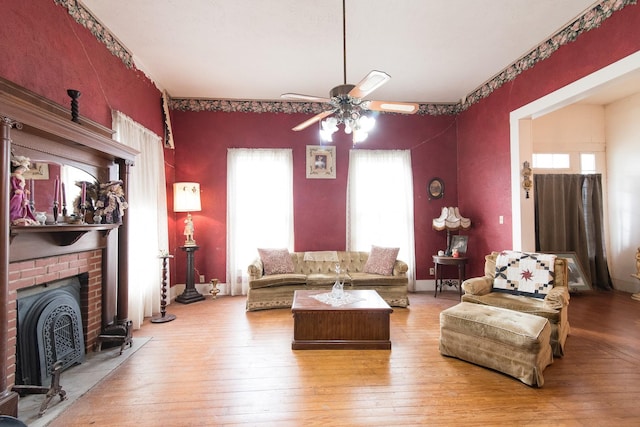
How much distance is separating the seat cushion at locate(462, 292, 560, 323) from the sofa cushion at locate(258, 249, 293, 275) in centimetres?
246

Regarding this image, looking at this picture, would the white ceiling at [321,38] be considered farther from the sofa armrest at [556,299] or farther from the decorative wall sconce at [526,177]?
the sofa armrest at [556,299]

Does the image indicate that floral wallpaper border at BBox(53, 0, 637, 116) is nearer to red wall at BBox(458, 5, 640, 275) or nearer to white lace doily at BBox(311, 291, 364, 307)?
red wall at BBox(458, 5, 640, 275)

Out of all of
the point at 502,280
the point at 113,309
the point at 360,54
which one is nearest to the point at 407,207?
the point at 502,280

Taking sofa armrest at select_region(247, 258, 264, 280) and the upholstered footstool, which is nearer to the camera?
the upholstered footstool

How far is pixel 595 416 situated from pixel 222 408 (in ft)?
7.92

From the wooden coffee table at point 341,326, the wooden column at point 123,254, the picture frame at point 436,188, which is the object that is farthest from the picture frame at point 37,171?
the picture frame at point 436,188

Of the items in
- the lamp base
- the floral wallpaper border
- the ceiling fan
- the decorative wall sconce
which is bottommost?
the lamp base

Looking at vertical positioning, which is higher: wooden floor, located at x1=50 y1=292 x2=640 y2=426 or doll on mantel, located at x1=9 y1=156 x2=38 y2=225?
doll on mantel, located at x1=9 y1=156 x2=38 y2=225

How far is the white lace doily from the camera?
3114 mm

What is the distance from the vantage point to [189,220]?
15.6ft

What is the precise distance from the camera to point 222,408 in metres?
2.05

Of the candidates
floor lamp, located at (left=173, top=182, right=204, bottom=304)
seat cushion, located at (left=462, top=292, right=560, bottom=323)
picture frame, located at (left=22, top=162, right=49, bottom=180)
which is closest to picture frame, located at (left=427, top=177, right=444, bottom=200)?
seat cushion, located at (left=462, top=292, right=560, bottom=323)

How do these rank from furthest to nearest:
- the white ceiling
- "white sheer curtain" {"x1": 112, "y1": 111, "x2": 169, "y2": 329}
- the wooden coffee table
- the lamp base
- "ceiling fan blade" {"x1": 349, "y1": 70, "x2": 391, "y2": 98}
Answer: the lamp base → "white sheer curtain" {"x1": 112, "y1": 111, "x2": 169, "y2": 329} → the wooden coffee table → the white ceiling → "ceiling fan blade" {"x1": 349, "y1": 70, "x2": 391, "y2": 98}

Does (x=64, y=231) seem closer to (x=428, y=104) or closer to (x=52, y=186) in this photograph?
(x=52, y=186)
